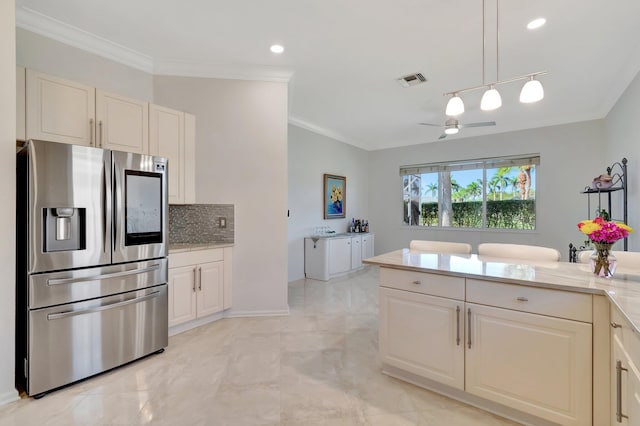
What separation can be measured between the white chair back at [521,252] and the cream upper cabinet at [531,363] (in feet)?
2.62

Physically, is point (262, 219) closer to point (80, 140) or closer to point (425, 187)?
point (80, 140)

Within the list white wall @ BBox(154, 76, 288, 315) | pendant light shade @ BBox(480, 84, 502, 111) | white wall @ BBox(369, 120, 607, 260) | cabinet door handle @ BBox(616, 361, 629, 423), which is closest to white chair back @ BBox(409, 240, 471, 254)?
pendant light shade @ BBox(480, 84, 502, 111)

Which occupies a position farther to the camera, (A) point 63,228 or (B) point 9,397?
(A) point 63,228

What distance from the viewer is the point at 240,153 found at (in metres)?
3.50

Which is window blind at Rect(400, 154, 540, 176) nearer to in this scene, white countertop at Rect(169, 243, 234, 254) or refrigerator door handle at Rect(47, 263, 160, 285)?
white countertop at Rect(169, 243, 234, 254)

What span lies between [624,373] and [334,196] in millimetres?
5087

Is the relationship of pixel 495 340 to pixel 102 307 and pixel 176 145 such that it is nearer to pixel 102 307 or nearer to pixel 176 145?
pixel 102 307

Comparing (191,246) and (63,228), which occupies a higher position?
(63,228)

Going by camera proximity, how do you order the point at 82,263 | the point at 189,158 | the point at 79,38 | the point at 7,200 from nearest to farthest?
1. the point at 7,200
2. the point at 82,263
3. the point at 79,38
4. the point at 189,158

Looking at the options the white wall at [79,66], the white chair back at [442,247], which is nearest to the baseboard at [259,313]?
the white chair back at [442,247]

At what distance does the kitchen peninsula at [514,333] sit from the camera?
5.02 feet

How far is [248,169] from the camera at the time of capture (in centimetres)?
352

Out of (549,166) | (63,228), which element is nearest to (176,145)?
(63,228)

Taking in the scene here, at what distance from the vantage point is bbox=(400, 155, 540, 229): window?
5598 mm
